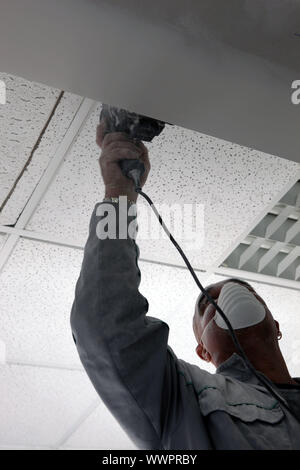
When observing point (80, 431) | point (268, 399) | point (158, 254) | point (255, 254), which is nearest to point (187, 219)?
point (158, 254)

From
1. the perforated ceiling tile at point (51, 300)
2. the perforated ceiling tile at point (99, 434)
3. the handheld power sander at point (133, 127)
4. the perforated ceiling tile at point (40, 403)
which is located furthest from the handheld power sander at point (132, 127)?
the perforated ceiling tile at point (99, 434)

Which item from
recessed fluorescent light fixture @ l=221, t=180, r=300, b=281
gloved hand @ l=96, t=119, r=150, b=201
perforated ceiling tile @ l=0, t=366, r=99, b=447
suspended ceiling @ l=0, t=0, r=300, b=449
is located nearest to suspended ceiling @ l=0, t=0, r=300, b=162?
suspended ceiling @ l=0, t=0, r=300, b=449

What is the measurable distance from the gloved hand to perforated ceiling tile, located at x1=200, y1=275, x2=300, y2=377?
68cm

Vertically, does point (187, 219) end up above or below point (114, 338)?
above

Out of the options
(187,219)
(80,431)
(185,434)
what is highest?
(187,219)

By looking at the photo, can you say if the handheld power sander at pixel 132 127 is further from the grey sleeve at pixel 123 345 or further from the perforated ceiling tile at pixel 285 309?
the perforated ceiling tile at pixel 285 309

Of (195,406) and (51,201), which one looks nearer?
(195,406)

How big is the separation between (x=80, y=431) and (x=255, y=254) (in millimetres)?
1405

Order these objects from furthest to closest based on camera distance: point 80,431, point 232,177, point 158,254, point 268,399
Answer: point 80,431, point 158,254, point 232,177, point 268,399

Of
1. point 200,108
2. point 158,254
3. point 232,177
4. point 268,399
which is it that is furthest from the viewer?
point 158,254

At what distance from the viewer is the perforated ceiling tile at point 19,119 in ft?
3.68

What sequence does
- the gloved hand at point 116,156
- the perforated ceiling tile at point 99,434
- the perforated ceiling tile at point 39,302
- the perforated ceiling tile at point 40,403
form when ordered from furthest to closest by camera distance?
the perforated ceiling tile at point 99,434 < the perforated ceiling tile at point 40,403 < the perforated ceiling tile at point 39,302 < the gloved hand at point 116,156

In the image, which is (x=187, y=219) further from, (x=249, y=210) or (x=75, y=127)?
(x=75, y=127)

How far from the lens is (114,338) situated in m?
0.97
